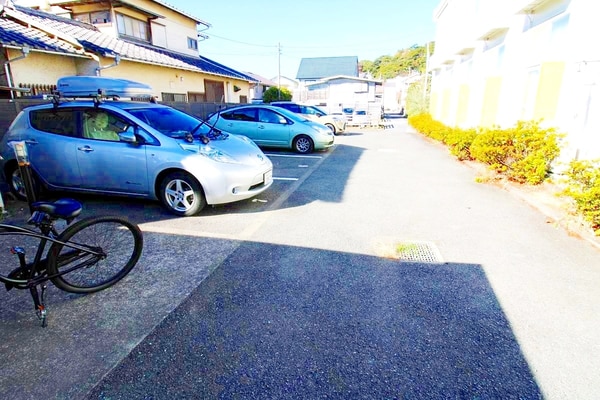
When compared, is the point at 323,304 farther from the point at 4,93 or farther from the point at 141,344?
the point at 4,93

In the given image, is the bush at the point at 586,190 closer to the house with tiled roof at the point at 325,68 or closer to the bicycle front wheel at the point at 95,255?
the bicycle front wheel at the point at 95,255

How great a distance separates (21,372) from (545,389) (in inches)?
124

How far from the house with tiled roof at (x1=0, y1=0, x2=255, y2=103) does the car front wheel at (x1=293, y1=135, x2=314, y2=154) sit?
4.56 m

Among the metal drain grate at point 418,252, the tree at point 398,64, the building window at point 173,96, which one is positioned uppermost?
the tree at point 398,64

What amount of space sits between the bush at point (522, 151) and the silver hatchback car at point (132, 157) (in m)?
4.79

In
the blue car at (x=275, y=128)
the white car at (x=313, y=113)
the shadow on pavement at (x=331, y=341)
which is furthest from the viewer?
the white car at (x=313, y=113)

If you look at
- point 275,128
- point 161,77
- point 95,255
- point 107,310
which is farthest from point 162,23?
point 107,310

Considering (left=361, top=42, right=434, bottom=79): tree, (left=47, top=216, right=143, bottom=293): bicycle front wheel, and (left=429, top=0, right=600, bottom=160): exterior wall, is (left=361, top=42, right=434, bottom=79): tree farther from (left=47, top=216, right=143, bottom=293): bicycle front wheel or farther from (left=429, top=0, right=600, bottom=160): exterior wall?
(left=47, top=216, right=143, bottom=293): bicycle front wheel

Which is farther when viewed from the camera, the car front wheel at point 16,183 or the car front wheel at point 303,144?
the car front wheel at point 303,144

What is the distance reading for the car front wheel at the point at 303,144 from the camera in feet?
34.3

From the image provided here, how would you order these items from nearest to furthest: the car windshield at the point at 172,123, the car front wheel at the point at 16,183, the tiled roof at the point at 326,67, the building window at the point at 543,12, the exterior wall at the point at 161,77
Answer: the car windshield at the point at 172,123, the car front wheel at the point at 16,183, the building window at the point at 543,12, the exterior wall at the point at 161,77, the tiled roof at the point at 326,67

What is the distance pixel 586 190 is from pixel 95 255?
549 cm

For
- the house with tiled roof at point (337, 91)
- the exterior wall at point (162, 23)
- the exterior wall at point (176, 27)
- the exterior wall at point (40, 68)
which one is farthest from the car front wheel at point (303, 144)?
the house with tiled roof at point (337, 91)

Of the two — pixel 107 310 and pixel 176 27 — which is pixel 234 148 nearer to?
pixel 107 310
